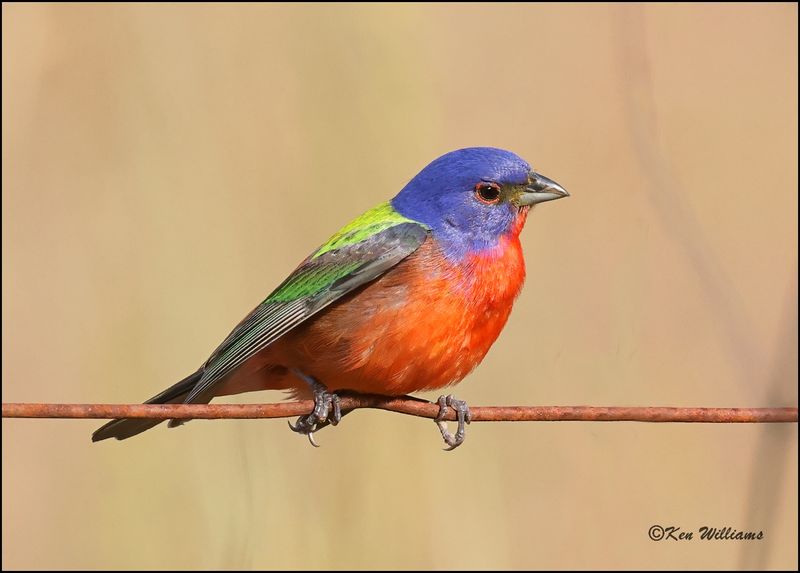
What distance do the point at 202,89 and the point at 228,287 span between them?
121 cm

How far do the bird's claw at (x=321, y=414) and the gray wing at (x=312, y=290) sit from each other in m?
Result: 0.34

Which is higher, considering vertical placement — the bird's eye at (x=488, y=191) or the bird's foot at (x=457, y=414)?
the bird's eye at (x=488, y=191)

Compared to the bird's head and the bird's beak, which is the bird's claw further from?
the bird's beak

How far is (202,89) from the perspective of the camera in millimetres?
6094

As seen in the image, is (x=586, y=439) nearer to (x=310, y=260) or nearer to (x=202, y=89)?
(x=310, y=260)

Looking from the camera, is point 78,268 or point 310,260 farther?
point 78,268

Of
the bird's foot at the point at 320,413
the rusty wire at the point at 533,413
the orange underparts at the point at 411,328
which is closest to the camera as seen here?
the rusty wire at the point at 533,413

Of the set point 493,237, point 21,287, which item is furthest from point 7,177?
point 493,237

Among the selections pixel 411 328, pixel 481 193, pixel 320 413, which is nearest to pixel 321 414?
pixel 320 413

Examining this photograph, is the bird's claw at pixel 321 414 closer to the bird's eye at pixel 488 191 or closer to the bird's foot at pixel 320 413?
the bird's foot at pixel 320 413

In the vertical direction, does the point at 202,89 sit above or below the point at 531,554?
above

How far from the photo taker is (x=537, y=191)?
16.5 feet

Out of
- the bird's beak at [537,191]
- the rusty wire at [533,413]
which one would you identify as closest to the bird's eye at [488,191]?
the bird's beak at [537,191]

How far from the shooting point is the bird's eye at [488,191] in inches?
199
